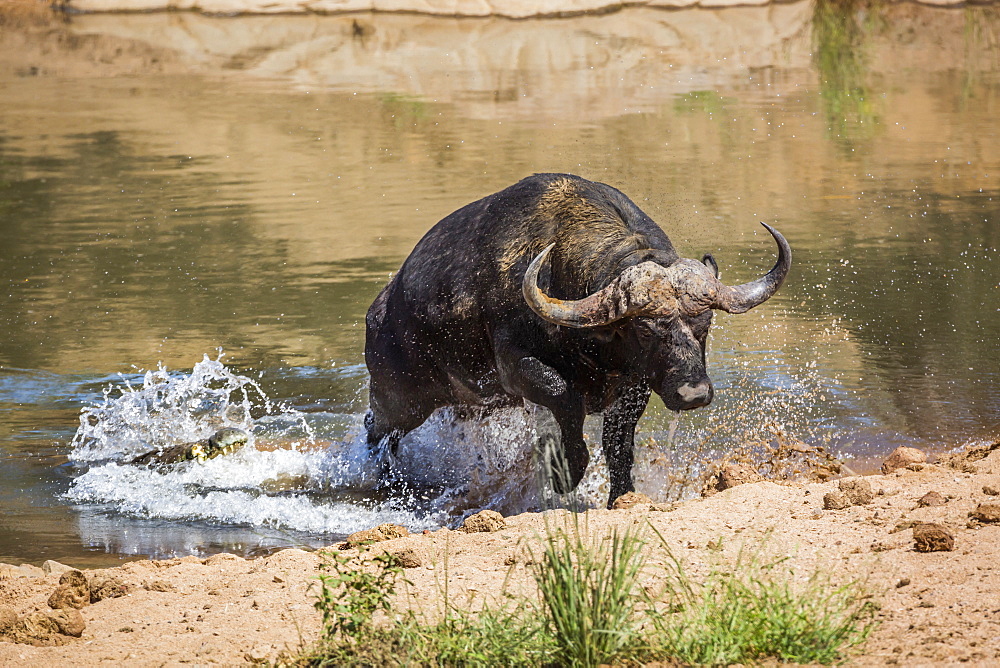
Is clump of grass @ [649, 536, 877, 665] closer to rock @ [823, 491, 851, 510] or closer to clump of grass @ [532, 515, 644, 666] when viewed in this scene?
clump of grass @ [532, 515, 644, 666]

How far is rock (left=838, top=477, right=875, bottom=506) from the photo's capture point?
581 centimetres

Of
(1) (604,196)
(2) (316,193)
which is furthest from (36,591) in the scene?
(2) (316,193)

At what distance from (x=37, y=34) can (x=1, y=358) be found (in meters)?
21.5

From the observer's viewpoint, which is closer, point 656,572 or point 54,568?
point 656,572

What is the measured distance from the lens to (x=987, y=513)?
17.3ft

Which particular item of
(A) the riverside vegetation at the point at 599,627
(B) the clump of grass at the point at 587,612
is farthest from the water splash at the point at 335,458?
(B) the clump of grass at the point at 587,612

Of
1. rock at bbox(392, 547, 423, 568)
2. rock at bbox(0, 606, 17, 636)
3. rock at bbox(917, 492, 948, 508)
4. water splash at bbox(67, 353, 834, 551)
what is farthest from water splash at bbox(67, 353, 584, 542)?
rock at bbox(917, 492, 948, 508)

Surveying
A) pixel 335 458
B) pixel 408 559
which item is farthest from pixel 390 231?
pixel 408 559

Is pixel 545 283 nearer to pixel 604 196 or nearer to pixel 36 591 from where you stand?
pixel 604 196

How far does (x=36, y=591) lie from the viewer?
5652 mm

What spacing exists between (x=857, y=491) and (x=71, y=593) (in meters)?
3.58

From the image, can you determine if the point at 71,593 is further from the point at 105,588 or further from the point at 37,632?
the point at 37,632

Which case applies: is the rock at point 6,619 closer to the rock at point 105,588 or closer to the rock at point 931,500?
the rock at point 105,588

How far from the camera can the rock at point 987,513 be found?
5273 millimetres
